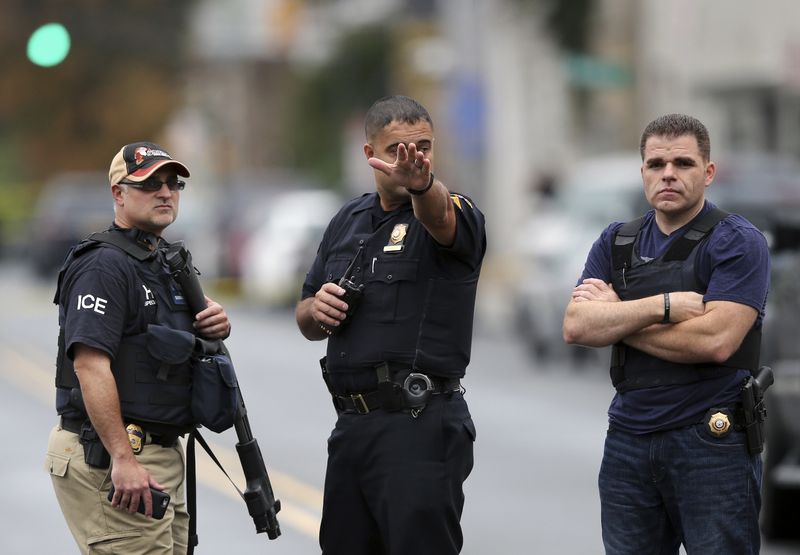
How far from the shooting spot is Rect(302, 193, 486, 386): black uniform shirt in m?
5.91

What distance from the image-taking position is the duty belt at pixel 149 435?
19.2 feet

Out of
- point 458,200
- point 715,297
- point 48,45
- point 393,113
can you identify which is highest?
point 48,45

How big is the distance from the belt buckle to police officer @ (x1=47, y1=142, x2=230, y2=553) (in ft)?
1.69

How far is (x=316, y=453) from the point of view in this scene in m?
12.7

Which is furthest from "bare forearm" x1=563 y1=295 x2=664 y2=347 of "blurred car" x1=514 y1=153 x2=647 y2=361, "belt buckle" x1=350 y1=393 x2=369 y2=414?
"blurred car" x1=514 y1=153 x2=647 y2=361

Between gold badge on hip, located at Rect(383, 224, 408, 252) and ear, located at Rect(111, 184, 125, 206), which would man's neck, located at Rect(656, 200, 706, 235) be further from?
ear, located at Rect(111, 184, 125, 206)

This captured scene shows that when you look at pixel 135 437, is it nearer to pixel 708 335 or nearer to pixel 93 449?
pixel 93 449

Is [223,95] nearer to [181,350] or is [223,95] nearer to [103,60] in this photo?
[103,60]

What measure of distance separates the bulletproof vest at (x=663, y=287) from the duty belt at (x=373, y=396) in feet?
1.79

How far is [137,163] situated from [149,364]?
683 millimetres

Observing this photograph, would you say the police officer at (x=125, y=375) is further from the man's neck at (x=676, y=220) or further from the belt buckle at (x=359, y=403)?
the man's neck at (x=676, y=220)

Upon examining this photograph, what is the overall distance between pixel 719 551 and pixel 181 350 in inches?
72.8

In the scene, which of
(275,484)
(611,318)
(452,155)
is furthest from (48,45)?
(452,155)

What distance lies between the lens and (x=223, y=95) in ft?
265
